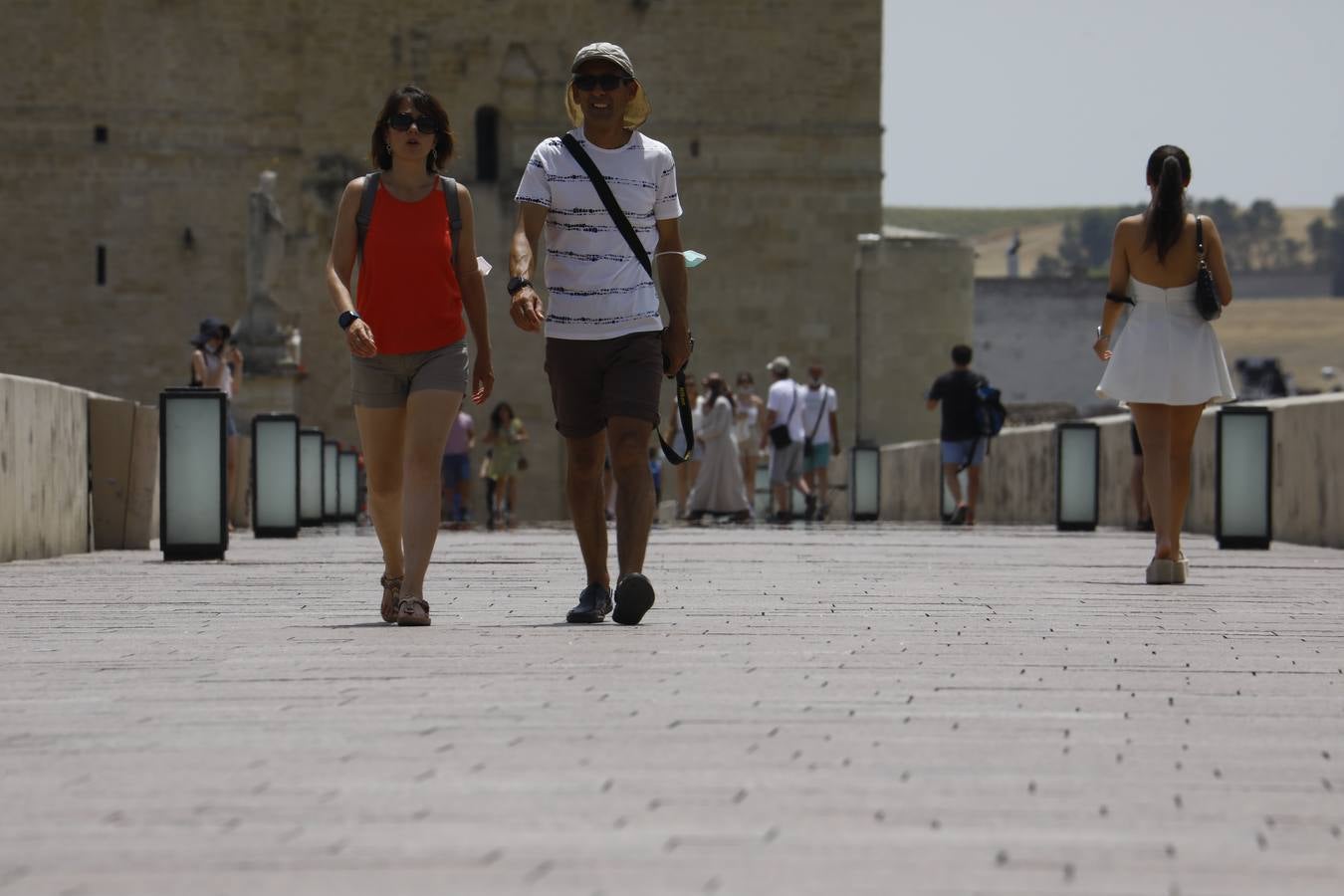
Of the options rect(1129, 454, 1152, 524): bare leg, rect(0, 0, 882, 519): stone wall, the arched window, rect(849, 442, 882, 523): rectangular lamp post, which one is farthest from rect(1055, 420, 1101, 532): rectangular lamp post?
the arched window

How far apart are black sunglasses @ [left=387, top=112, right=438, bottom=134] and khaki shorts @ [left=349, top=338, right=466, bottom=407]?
68cm

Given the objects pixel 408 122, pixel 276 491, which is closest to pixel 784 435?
pixel 276 491

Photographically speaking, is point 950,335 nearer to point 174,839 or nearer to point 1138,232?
point 1138,232

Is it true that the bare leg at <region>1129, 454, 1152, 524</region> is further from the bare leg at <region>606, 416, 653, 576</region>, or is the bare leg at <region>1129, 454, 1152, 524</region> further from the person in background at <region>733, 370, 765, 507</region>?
the bare leg at <region>606, 416, 653, 576</region>

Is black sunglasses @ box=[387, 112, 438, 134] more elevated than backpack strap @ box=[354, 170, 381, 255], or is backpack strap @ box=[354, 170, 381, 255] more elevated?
black sunglasses @ box=[387, 112, 438, 134]

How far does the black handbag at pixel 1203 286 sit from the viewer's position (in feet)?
32.1

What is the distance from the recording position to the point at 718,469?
78.8 feet

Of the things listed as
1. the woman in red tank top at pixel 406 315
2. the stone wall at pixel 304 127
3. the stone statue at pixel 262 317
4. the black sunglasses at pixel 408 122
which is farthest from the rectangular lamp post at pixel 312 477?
the stone wall at pixel 304 127

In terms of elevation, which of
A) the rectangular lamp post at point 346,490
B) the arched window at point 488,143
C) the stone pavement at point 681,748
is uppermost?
the arched window at point 488,143

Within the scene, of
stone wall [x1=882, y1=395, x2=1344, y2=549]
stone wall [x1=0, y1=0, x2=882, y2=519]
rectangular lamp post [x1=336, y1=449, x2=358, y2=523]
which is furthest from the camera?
stone wall [x1=0, y1=0, x2=882, y2=519]

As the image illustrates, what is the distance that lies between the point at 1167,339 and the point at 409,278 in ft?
12.1

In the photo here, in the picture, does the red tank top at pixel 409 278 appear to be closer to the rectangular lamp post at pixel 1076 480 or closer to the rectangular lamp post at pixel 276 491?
the rectangular lamp post at pixel 276 491

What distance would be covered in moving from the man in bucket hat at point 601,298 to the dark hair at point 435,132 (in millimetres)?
342

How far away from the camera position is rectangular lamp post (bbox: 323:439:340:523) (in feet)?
83.5
